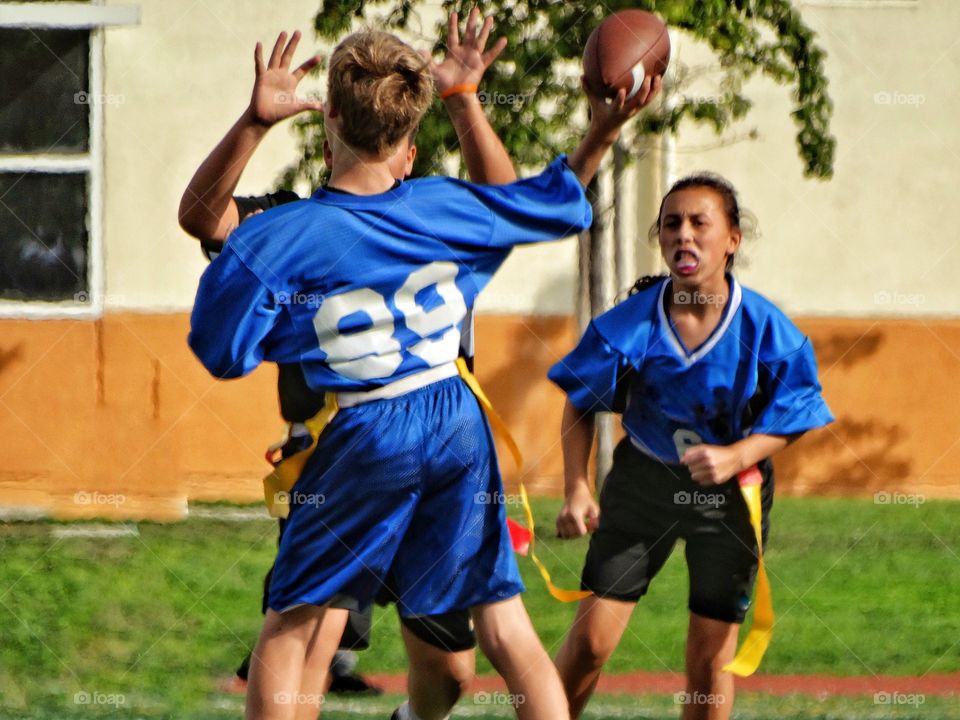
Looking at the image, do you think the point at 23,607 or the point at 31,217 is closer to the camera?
the point at 23,607

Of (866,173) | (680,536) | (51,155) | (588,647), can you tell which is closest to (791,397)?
(680,536)

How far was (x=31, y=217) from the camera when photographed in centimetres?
914

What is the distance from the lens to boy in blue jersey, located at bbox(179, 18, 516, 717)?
10.6 feet

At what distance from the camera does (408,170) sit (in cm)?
349

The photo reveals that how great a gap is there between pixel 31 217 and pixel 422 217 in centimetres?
649

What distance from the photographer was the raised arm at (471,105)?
3.37m

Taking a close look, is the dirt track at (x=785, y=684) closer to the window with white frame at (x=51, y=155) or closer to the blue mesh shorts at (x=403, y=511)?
the blue mesh shorts at (x=403, y=511)

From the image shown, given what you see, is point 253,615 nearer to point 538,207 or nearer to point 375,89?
point 538,207

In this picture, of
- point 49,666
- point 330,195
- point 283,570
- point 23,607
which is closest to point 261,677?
point 283,570

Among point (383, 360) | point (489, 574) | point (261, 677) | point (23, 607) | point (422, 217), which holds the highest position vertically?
point (422, 217)

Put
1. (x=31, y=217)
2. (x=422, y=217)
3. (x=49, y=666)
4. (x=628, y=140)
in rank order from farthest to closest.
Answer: (x=31, y=217) < (x=628, y=140) < (x=49, y=666) < (x=422, y=217)

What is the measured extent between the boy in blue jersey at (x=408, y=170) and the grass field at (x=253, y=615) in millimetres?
863

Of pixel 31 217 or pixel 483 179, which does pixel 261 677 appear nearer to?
pixel 483 179

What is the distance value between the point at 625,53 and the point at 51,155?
6.00m
